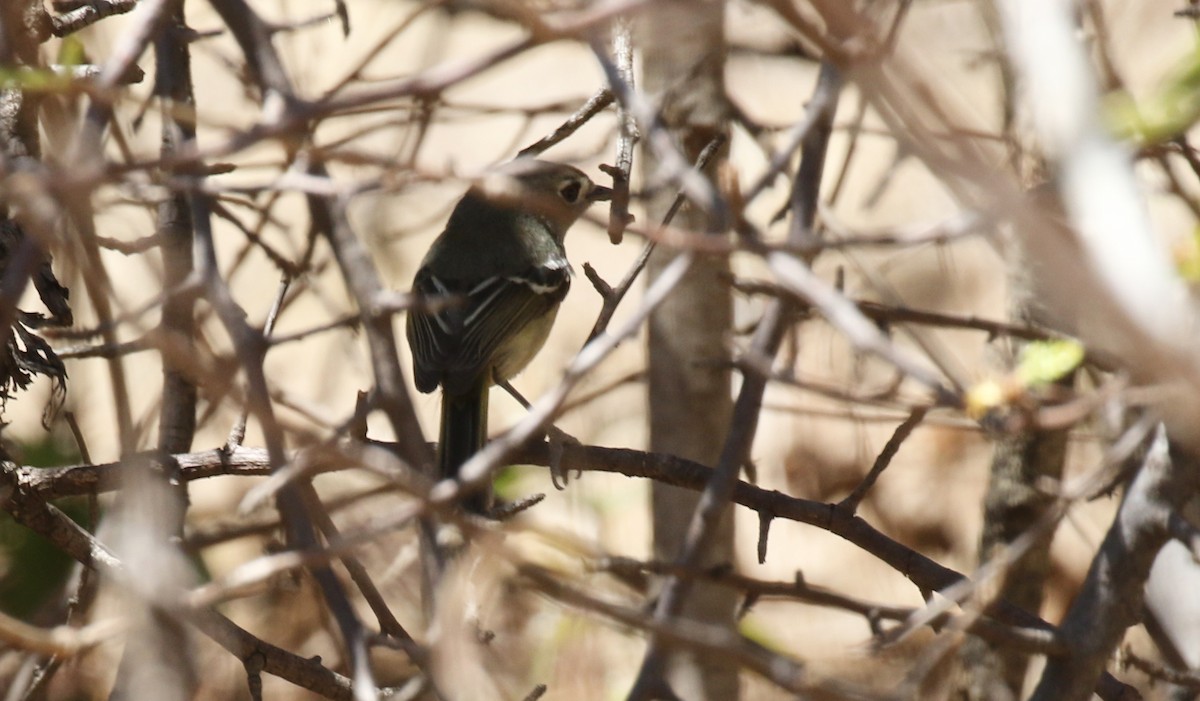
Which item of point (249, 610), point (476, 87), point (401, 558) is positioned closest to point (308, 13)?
point (476, 87)

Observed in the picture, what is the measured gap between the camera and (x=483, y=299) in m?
5.06

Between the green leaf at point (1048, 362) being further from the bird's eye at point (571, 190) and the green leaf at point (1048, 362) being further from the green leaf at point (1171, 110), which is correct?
the bird's eye at point (571, 190)

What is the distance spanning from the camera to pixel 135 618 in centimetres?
170

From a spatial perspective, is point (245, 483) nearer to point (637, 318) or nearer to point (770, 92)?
point (770, 92)

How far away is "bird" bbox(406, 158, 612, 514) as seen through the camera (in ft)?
14.6

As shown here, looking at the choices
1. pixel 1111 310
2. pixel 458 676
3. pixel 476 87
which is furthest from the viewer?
pixel 476 87

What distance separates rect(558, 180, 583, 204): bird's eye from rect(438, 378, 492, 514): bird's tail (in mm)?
1017

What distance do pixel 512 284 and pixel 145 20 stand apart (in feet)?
11.2

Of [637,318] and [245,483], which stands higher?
[245,483]

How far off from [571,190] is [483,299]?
61 centimetres

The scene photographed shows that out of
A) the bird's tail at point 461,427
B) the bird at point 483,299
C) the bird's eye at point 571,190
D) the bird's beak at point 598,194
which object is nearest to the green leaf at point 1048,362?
the bird at point 483,299

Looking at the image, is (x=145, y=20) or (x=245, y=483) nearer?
(x=145, y=20)

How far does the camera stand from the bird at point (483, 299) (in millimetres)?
4465

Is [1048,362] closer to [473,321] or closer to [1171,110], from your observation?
[1171,110]
